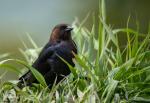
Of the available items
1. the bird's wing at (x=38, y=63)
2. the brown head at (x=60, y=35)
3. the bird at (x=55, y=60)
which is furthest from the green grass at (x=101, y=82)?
the brown head at (x=60, y=35)

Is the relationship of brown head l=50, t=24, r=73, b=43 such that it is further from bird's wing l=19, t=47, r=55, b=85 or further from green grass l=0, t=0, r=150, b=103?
green grass l=0, t=0, r=150, b=103

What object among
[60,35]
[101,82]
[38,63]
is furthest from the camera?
[60,35]

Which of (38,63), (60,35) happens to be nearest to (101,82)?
(38,63)

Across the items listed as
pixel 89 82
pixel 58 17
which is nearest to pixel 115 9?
pixel 58 17

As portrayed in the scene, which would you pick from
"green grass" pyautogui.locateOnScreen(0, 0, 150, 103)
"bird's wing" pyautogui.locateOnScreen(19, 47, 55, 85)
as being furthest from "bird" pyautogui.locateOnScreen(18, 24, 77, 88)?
"green grass" pyautogui.locateOnScreen(0, 0, 150, 103)

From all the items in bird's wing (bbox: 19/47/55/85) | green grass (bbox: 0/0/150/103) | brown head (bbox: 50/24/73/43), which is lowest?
green grass (bbox: 0/0/150/103)

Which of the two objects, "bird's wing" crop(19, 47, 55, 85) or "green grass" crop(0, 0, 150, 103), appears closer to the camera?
"green grass" crop(0, 0, 150, 103)

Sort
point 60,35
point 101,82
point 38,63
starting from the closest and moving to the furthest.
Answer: point 101,82
point 38,63
point 60,35

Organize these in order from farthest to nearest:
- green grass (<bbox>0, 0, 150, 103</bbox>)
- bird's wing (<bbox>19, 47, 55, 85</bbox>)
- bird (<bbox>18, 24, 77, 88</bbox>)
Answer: bird (<bbox>18, 24, 77, 88</bbox>) → bird's wing (<bbox>19, 47, 55, 85</bbox>) → green grass (<bbox>0, 0, 150, 103</bbox>)

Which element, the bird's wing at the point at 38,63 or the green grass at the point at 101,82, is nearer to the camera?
the green grass at the point at 101,82

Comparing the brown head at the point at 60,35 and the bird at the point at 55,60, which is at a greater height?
the brown head at the point at 60,35

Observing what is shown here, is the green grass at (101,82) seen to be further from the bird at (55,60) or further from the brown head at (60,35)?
the brown head at (60,35)

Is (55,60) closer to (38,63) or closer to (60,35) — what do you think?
(38,63)
